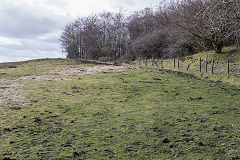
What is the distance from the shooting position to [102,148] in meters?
6.49

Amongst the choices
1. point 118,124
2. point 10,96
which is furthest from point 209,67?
point 10,96

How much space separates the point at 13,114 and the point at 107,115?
4.36m

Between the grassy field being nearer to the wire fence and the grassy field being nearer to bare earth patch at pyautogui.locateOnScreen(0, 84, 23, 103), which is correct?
bare earth patch at pyautogui.locateOnScreen(0, 84, 23, 103)

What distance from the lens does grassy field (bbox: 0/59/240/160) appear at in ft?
20.3

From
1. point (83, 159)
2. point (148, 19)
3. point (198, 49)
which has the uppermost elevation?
point (148, 19)

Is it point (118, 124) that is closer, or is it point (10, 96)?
point (118, 124)

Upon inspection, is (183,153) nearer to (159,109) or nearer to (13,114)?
(159,109)

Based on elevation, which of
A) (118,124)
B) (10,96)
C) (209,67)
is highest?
(209,67)

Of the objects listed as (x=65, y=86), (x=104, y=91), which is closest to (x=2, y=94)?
(x=65, y=86)

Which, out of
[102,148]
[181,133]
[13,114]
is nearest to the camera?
[102,148]

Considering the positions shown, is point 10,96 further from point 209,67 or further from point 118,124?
point 209,67

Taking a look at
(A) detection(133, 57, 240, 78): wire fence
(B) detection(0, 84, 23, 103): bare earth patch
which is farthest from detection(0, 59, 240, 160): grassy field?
(A) detection(133, 57, 240, 78): wire fence

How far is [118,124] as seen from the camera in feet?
28.8

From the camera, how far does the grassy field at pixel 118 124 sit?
619 centimetres
